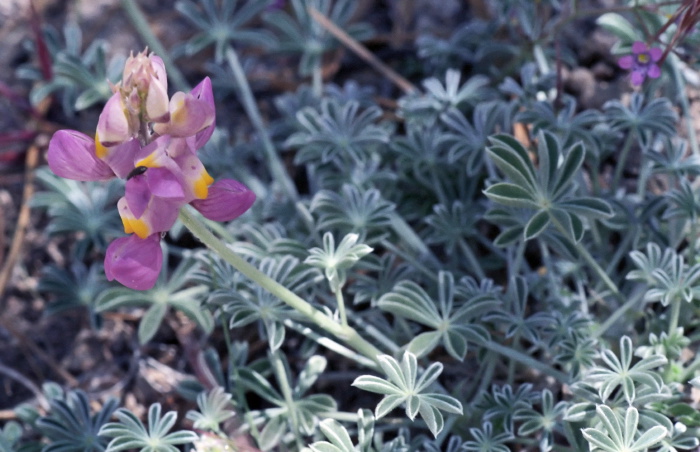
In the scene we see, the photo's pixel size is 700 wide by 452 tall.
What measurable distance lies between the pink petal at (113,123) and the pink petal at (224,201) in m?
0.26

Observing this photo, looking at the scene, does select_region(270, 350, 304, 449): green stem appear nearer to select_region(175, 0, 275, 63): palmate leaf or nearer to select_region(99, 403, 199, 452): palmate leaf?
select_region(99, 403, 199, 452): palmate leaf

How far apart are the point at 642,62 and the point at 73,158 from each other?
78.5 inches

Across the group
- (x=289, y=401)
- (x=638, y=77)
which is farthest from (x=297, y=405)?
(x=638, y=77)

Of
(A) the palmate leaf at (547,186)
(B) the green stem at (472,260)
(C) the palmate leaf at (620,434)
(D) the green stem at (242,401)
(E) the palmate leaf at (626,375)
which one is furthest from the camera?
(B) the green stem at (472,260)

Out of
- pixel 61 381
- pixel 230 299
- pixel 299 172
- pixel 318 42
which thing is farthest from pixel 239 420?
pixel 318 42

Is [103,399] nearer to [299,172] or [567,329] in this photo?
[299,172]

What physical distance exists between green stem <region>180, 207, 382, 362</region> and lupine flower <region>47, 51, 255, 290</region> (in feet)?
0.16

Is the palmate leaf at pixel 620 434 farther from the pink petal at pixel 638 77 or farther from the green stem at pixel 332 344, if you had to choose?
the pink petal at pixel 638 77

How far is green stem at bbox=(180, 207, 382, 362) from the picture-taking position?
1.94m

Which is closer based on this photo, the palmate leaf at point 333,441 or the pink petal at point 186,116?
the pink petal at point 186,116

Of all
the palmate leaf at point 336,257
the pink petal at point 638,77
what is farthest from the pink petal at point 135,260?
the pink petal at point 638,77

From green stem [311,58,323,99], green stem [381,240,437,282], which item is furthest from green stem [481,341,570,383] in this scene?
green stem [311,58,323,99]

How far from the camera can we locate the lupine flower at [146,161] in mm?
1794

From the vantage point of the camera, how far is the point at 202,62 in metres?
4.22
